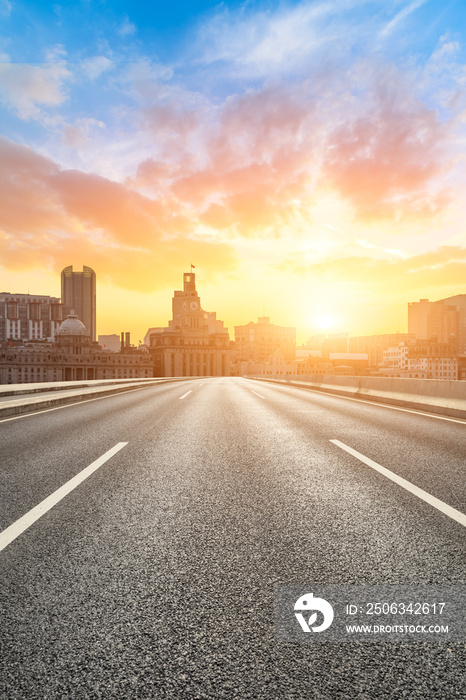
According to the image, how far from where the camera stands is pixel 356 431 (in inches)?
355

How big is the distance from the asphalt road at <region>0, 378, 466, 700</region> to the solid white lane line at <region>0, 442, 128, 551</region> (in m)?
0.06

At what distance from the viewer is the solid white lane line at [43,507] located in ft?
11.5

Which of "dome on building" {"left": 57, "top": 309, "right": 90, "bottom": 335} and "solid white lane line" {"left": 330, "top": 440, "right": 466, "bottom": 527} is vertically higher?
"dome on building" {"left": 57, "top": 309, "right": 90, "bottom": 335}

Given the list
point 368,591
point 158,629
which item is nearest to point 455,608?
point 368,591

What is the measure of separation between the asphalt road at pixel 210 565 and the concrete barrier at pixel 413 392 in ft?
20.2

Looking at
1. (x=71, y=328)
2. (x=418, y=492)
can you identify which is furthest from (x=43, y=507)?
(x=71, y=328)

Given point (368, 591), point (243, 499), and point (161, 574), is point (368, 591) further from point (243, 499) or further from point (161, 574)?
point (243, 499)

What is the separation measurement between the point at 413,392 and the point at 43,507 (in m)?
13.4

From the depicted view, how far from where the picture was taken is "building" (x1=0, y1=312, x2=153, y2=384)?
155m

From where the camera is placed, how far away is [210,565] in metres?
2.99

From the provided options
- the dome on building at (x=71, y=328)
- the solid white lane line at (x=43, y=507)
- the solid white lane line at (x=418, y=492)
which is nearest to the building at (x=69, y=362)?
the dome on building at (x=71, y=328)

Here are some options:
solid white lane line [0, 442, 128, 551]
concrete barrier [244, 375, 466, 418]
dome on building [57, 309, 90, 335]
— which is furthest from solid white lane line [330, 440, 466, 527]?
dome on building [57, 309, 90, 335]

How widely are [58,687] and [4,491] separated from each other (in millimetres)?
3338

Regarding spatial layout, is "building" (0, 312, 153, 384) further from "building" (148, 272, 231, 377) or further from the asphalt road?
the asphalt road
